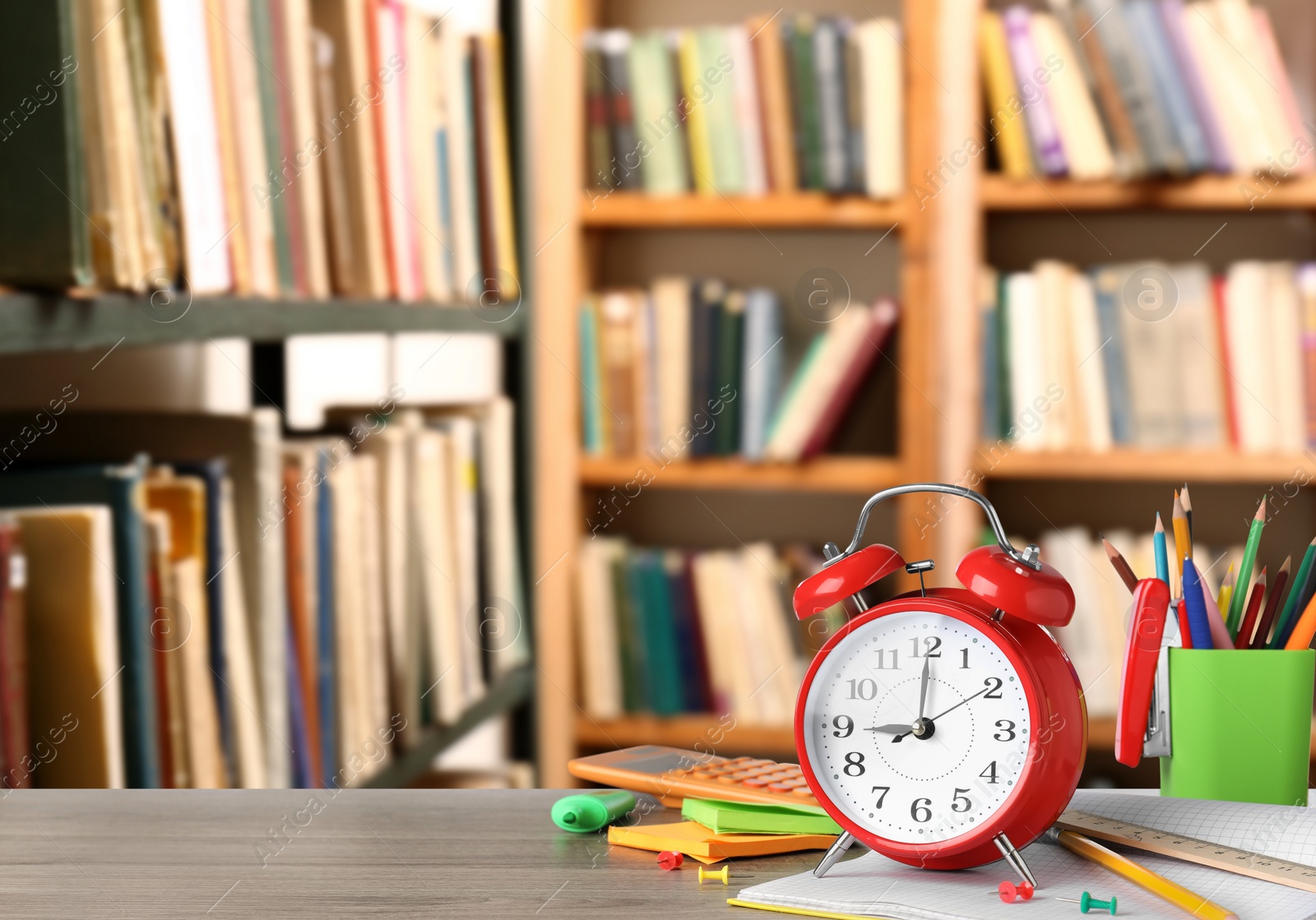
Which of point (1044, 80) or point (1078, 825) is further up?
point (1044, 80)

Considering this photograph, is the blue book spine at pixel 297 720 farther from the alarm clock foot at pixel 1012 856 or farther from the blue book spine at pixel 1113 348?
the blue book spine at pixel 1113 348

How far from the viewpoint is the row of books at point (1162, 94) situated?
6.94 ft

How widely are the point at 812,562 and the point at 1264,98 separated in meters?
1.03

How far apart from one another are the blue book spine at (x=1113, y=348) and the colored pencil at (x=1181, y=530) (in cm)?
147

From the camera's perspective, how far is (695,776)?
78 centimetres

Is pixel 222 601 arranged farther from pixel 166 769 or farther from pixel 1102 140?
pixel 1102 140

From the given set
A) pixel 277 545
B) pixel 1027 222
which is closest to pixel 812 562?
pixel 1027 222

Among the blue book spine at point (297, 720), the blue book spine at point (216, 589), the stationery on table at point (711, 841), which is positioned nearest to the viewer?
the stationery on table at point (711, 841)

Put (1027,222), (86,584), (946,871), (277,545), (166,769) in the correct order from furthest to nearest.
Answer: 1. (1027,222)
2. (277,545)
3. (166,769)
4. (86,584)
5. (946,871)

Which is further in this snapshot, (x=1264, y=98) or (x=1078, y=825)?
(x=1264, y=98)

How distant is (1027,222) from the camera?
95.7 inches

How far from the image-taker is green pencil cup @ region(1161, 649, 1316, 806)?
0.74 meters

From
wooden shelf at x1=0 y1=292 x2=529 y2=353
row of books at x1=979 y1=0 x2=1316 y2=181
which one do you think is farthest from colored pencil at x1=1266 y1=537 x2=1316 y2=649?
row of books at x1=979 y1=0 x2=1316 y2=181

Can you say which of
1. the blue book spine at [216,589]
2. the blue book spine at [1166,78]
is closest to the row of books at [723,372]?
the blue book spine at [1166,78]
